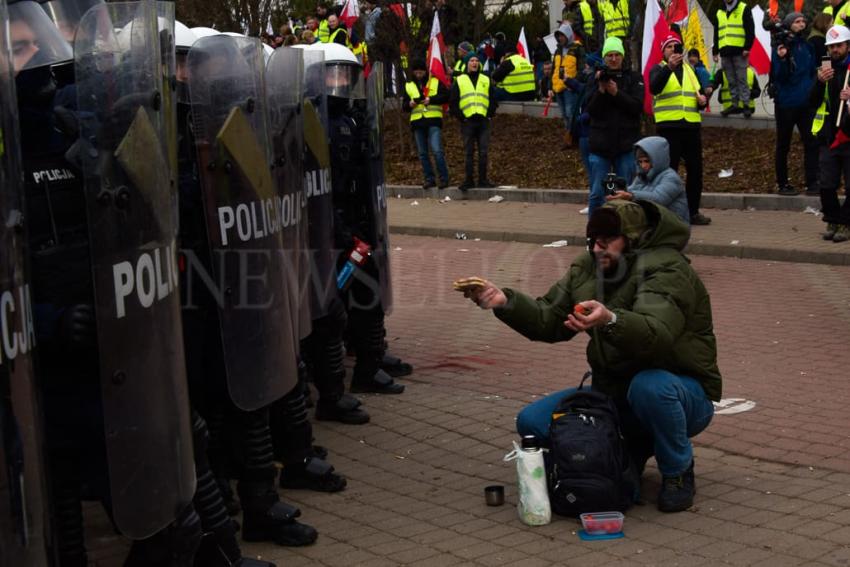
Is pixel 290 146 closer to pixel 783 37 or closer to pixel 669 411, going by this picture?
pixel 669 411

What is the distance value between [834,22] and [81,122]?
40.2 feet

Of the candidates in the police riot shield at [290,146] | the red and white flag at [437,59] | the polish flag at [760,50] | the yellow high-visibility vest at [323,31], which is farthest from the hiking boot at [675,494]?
the yellow high-visibility vest at [323,31]

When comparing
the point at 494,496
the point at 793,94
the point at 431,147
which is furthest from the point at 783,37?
the point at 494,496

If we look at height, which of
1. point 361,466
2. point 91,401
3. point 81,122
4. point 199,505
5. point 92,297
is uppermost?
point 81,122

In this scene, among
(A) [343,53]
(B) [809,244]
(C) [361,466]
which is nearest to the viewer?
(C) [361,466]

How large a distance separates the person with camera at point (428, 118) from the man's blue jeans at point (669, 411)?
12206 mm

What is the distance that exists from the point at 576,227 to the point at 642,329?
358 inches

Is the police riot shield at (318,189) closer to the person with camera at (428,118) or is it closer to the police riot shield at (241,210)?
the police riot shield at (241,210)

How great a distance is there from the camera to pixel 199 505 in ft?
14.1

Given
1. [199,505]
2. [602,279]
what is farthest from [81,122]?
[602,279]

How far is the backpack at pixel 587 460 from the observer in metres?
5.16

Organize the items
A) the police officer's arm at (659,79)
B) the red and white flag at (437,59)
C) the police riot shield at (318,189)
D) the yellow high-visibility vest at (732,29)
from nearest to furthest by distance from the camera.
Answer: the police riot shield at (318,189) < the police officer's arm at (659,79) < the yellow high-visibility vest at (732,29) < the red and white flag at (437,59)

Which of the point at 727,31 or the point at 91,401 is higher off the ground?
the point at 727,31

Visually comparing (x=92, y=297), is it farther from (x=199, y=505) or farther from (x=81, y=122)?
(x=199, y=505)
